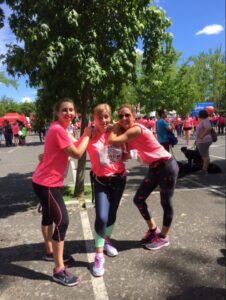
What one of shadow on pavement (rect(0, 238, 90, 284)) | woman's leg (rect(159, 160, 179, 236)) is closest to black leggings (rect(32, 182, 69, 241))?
shadow on pavement (rect(0, 238, 90, 284))

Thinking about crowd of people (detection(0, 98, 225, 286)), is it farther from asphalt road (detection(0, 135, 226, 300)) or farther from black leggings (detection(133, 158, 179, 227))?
asphalt road (detection(0, 135, 226, 300))

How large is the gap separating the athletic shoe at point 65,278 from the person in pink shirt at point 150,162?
1.19 metres

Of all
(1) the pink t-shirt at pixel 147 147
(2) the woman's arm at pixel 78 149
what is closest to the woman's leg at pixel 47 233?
(2) the woman's arm at pixel 78 149

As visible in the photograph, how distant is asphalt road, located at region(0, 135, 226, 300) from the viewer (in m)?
3.55

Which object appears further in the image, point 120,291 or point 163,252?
point 163,252

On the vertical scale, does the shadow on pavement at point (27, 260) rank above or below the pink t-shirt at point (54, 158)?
below

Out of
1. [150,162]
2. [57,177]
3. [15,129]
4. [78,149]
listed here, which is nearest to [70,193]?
[150,162]

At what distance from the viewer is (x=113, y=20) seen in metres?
6.18

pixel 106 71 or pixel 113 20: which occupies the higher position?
pixel 113 20

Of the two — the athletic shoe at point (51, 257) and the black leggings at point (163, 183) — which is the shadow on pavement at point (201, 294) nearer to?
the black leggings at point (163, 183)

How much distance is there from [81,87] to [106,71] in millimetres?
562

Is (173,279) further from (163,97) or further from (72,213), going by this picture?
(163,97)

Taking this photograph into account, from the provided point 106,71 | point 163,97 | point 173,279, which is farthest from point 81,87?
point 163,97

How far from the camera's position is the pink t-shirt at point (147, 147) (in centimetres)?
406
